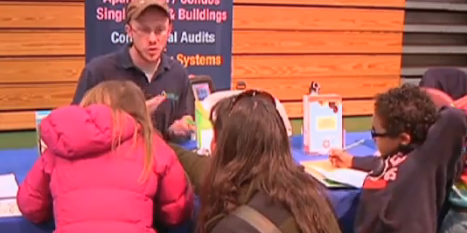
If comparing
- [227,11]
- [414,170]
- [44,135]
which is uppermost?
[227,11]

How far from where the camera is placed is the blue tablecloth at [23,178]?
1914 mm

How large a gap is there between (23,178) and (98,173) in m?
0.53

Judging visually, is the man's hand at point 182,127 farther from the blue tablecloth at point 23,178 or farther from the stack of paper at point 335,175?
the stack of paper at point 335,175

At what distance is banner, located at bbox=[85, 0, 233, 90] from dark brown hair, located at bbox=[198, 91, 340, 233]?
3.04m

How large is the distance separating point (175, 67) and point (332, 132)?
0.77 m

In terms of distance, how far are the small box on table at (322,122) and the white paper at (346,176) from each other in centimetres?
28

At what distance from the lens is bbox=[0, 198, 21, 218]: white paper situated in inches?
75.3

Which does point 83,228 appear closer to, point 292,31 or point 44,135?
point 44,135

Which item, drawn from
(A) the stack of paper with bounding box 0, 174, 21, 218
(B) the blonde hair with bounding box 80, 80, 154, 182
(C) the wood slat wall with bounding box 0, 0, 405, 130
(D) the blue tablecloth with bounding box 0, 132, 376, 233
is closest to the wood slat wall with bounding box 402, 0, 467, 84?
(C) the wood slat wall with bounding box 0, 0, 405, 130

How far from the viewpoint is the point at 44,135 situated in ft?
5.85

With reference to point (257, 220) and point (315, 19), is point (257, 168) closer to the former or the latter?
point (257, 220)

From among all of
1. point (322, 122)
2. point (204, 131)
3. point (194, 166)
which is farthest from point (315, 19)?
point (194, 166)

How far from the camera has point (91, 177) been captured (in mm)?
1775

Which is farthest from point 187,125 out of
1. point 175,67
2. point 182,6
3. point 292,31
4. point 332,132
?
point 292,31
